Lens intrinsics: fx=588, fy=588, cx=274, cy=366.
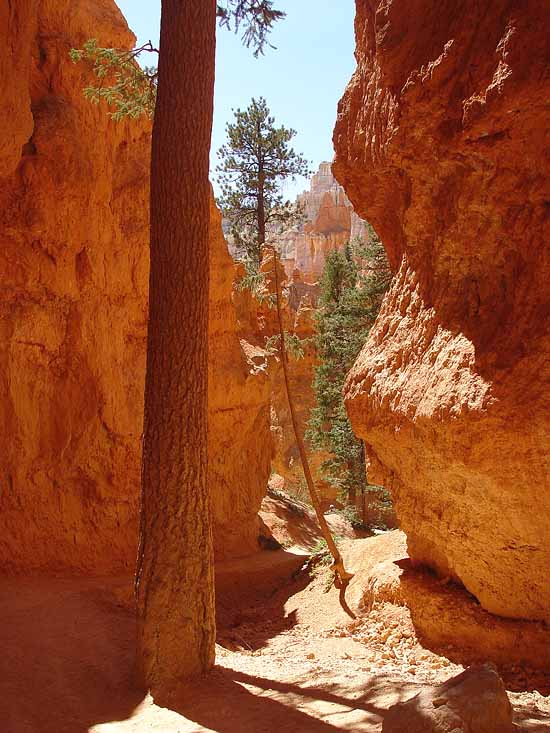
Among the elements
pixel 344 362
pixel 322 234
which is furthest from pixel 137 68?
pixel 322 234

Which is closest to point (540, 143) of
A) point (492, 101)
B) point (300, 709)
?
point (492, 101)

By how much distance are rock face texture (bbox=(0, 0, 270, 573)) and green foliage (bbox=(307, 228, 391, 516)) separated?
927cm

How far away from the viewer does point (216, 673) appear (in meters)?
6.27

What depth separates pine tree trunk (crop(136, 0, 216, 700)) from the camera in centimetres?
607

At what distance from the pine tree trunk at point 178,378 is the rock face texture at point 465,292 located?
8.96ft

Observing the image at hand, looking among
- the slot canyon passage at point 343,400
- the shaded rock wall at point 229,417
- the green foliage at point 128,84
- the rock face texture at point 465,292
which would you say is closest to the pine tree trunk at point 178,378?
the slot canyon passage at point 343,400

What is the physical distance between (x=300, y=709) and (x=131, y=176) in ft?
34.4

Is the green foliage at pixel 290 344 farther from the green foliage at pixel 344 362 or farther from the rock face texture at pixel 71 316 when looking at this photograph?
the green foliage at pixel 344 362

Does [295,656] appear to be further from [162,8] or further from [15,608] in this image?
[162,8]

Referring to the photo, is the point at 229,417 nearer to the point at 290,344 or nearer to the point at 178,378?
the point at 290,344

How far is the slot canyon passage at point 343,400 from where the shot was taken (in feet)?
19.8

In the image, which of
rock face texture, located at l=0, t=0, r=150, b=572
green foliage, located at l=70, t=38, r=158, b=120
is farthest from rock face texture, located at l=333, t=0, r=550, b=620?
rock face texture, located at l=0, t=0, r=150, b=572

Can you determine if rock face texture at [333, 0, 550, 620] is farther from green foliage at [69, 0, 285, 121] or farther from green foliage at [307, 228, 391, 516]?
green foliage at [307, 228, 391, 516]

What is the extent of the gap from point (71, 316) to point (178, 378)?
5.78 m
